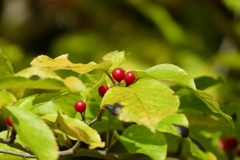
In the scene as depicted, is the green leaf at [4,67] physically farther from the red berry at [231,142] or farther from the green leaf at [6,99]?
the red berry at [231,142]

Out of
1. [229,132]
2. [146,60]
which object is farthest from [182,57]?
[229,132]

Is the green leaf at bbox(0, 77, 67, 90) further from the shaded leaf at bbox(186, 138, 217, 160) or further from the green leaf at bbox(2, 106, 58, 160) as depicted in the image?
the shaded leaf at bbox(186, 138, 217, 160)

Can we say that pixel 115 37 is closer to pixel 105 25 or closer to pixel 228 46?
pixel 105 25

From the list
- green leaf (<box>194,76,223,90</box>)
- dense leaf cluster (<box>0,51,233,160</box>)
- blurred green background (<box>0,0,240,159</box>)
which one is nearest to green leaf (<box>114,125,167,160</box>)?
dense leaf cluster (<box>0,51,233,160</box>)

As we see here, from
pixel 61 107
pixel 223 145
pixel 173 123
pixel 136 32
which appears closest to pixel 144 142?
pixel 173 123

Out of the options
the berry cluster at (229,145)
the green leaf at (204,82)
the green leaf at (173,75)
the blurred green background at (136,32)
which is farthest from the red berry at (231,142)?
the blurred green background at (136,32)
